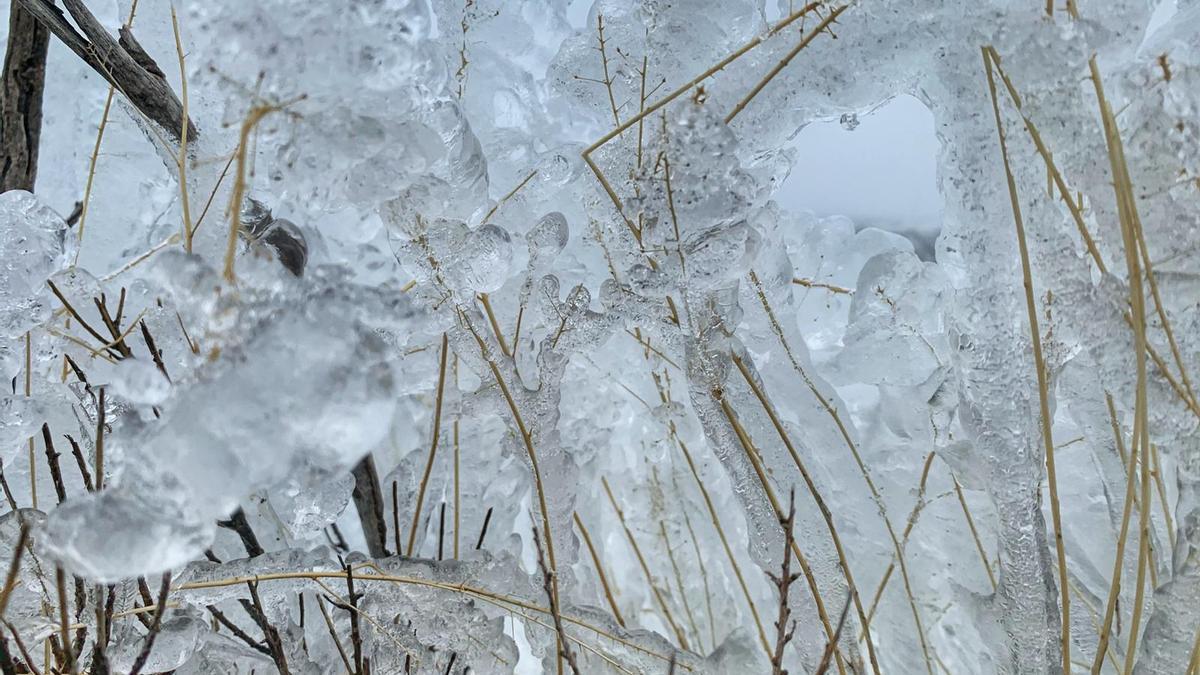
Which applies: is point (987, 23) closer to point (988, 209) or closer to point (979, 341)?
point (988, 209)

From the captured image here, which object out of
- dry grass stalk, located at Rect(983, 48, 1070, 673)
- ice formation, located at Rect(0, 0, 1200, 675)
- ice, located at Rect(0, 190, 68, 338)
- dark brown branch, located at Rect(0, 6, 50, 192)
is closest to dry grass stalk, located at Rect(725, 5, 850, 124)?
ice formation, located at Rect(0, 0, 1200, 675)

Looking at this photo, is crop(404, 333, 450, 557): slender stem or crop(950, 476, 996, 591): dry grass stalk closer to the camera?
crop(404, 333, 450, 557): slender stem

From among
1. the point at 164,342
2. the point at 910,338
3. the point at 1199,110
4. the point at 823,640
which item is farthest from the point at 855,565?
the point at 164,342

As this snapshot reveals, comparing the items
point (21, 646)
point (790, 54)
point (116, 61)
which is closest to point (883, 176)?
point (790, 54)

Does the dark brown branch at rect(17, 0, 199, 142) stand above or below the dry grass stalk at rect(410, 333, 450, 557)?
above

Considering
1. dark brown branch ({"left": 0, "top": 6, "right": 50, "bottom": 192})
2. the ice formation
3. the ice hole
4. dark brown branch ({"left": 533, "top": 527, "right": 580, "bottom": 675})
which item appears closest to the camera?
the ice formation

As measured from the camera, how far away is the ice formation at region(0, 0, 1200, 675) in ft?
1.41

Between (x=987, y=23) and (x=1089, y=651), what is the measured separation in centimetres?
61

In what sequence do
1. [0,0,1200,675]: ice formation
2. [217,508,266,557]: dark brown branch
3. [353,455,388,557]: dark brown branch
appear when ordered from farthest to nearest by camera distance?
[353,455,388,557]: dark brown branch → [217,508,266,557]: dark brown branch → [0,0,1200,675]: ice formation

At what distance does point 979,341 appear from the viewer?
0.84 meters

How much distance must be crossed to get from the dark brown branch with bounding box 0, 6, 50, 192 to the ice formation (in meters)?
0.17

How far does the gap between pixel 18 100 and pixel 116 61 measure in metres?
0.19

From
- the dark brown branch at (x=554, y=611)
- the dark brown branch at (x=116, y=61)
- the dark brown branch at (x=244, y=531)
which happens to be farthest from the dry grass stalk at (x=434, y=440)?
the dark brown branch at (x=116, y=61)

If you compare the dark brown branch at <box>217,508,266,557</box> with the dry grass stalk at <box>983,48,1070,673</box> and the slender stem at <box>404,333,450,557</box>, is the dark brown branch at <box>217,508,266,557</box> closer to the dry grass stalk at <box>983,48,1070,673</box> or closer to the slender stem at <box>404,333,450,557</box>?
the slender stem at <box>404,333,450,557</box>
